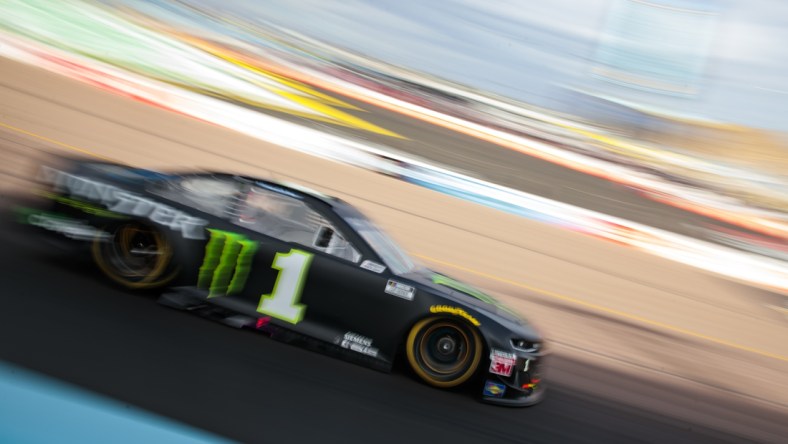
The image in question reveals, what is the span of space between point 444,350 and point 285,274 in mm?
1195

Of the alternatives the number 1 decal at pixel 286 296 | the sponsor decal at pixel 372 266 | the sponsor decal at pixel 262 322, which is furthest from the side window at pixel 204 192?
the sponsor decal at pixel 372 266

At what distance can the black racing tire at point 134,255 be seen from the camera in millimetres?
5133

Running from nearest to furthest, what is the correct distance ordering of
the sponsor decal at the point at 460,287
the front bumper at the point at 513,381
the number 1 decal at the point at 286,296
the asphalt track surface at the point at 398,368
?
the asphalt track surface at the point at 398,368, the number 1 decal at the point at 286,296, the front bumper at the point at 513,381, the sponsor decal at the point at 460,287

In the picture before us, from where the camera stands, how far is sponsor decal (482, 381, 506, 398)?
16.8 feet

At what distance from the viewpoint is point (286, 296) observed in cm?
501

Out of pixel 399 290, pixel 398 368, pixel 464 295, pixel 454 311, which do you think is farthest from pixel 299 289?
pixel 464 295

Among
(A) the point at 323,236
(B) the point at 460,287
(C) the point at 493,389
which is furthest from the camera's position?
(B) the point at 460,287

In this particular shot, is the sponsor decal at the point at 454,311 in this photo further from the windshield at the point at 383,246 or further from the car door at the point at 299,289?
the windshield at the point at 383,246

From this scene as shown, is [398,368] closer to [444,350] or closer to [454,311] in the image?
[444,350]

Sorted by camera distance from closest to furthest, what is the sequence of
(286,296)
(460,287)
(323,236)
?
(286,296)
(323,236)
(460,287)

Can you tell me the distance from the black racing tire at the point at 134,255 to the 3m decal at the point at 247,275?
293mm

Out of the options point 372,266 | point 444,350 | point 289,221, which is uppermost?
point 289,221

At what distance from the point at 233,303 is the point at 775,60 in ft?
64.7

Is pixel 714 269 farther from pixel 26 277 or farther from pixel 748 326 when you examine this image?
pixel 26 277
